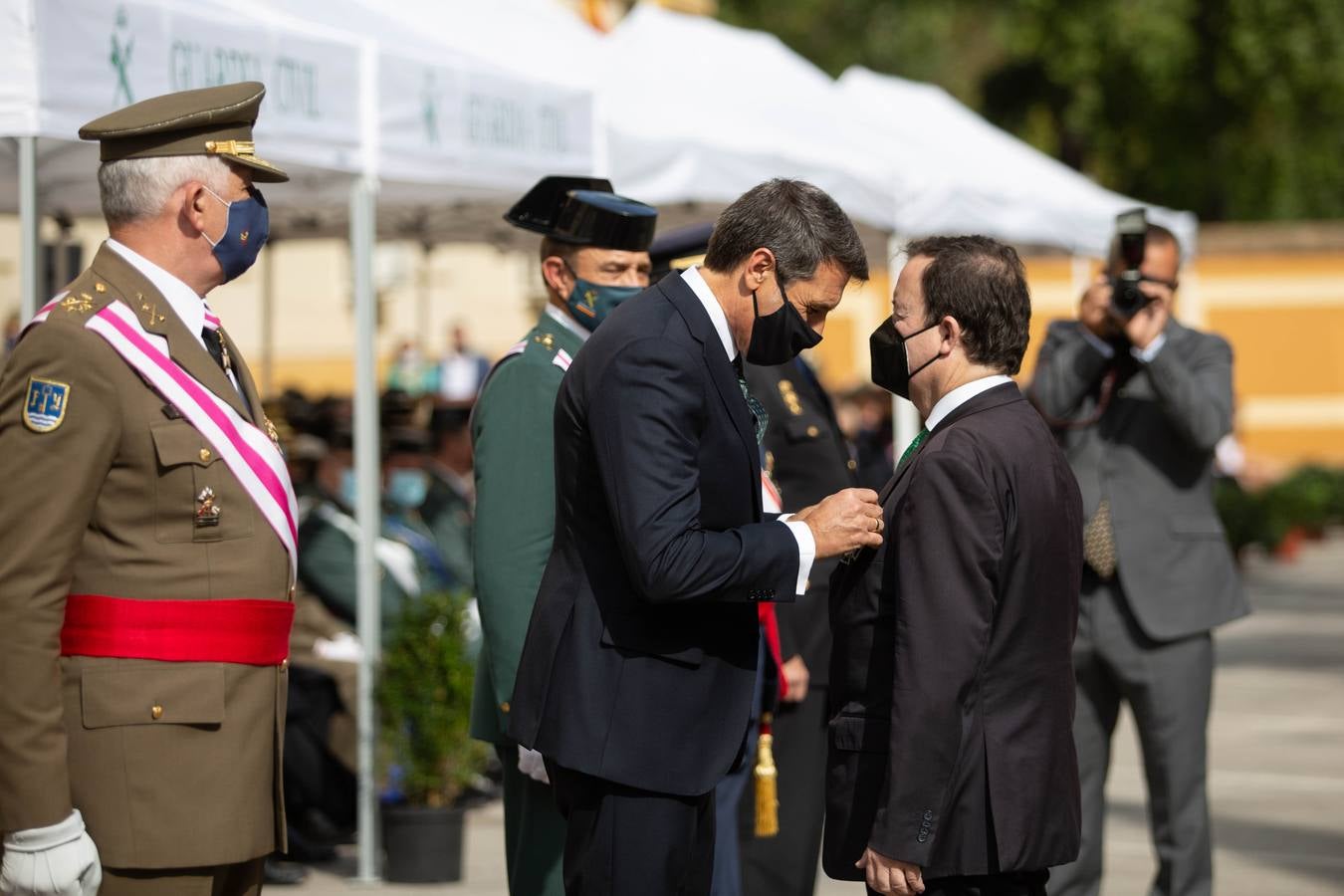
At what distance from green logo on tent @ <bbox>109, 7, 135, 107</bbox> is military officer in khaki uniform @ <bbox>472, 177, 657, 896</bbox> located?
1.36 metres

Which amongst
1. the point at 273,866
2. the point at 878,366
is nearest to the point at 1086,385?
the point at 878,366

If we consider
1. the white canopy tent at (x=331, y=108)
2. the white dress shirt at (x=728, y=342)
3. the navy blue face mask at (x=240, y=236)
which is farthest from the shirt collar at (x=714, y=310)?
the white canopy tent at (x=331, y=108)

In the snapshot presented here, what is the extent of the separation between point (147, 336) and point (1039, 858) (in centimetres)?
177

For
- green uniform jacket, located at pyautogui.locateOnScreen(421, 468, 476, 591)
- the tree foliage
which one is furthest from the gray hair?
the tree foliage

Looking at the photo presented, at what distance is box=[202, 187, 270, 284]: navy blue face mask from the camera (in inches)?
127

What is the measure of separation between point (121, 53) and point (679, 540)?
2.70 metres

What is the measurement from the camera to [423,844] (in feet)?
21.9

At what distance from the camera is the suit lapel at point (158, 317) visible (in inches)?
122

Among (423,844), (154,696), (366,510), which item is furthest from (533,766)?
(423,844)

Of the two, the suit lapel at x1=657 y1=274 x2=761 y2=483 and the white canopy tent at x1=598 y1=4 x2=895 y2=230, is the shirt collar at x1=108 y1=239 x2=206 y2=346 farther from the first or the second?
the white canopy tent at x1=598 y1=4 x2=895 y2=230

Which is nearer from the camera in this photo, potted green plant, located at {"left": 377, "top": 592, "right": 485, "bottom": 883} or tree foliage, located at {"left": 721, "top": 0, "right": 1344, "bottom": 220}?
potted green plant, located at {"left": 377, "top": 592, "right": 485, "bottom": 883}

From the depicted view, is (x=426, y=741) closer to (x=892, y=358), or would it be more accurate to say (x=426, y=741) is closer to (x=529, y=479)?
(x=529, y=479)

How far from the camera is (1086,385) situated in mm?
5375

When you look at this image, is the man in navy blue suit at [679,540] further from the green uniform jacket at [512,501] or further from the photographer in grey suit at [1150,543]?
the photographer in grey suit at [1150,543]
